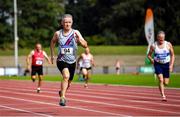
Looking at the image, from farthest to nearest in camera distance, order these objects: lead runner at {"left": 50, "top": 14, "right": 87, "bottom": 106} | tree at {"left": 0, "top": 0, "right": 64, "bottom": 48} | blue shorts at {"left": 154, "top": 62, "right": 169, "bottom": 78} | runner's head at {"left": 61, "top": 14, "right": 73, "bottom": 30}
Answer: tree at {"left": 0, "top": 0, "right": 64, "bottom": 48} < blue shorts at {"left": 154, "top": 62, "right": 169, "bottom": 78} < lead runner at {"left": 50, "top": 14, "right": 87, "bottom": 106} < runner's head at {"left": 61, "top": 14, "right": 73, "bottom": 30}

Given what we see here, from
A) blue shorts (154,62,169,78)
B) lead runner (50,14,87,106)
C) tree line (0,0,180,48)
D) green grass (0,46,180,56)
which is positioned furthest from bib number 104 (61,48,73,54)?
tree line (0,0,180,48)

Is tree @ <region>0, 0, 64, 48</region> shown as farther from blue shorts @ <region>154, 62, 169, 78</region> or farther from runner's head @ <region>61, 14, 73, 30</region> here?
runner's head @ <region>61, 14, 73, 30</region>

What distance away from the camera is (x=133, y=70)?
72.9m

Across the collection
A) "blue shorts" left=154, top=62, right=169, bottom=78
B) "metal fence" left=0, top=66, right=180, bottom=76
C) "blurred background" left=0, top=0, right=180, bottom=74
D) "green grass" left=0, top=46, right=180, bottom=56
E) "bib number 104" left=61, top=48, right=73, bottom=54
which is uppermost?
"blurred background" left=0, top=0, right=180, bottom=74

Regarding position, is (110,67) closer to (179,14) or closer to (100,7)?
(179,14)

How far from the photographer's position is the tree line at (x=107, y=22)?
310 ft

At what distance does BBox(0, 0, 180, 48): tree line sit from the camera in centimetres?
9456

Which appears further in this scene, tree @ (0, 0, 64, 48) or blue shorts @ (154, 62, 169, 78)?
tree @ (0, 0, 64, 48)

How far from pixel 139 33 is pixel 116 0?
1860 cm

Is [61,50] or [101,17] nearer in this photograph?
[61,50]

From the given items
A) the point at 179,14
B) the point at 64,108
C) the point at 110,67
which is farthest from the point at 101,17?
the point at 64,108

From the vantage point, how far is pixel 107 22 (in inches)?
4213

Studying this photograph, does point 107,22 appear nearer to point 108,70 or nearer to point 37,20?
point 37,20

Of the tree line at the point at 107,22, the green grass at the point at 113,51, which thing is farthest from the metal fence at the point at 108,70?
the tree line at the point at 107,22
